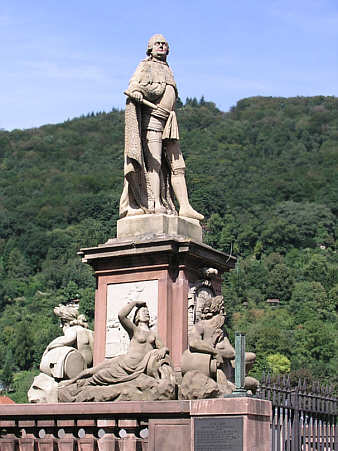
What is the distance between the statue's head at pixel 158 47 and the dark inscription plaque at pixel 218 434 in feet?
21.8

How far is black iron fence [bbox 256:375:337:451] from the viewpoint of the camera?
40.3 ft

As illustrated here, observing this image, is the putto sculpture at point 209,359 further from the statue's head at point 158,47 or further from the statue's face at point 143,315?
the statue's head at point 158,47

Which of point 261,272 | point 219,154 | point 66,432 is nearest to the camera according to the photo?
point 66,432

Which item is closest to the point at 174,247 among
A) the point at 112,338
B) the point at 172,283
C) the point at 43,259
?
the point at 172,283

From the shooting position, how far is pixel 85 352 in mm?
13641

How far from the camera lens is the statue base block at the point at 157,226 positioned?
13.7m

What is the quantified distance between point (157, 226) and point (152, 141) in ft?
5.04

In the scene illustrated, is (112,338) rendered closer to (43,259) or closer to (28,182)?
(43,259)

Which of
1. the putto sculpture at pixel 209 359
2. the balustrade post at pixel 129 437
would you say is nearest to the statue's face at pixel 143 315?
the putto sculpture at pixel 209 359

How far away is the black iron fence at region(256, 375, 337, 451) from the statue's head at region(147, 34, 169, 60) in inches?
219

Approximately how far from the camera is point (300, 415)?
13.1 metres

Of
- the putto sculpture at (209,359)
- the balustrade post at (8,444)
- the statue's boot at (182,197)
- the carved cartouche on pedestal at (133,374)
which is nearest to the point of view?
the balustrade post at (8,444)

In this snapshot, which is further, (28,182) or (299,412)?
(28,182)

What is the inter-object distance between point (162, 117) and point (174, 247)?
2486mm
